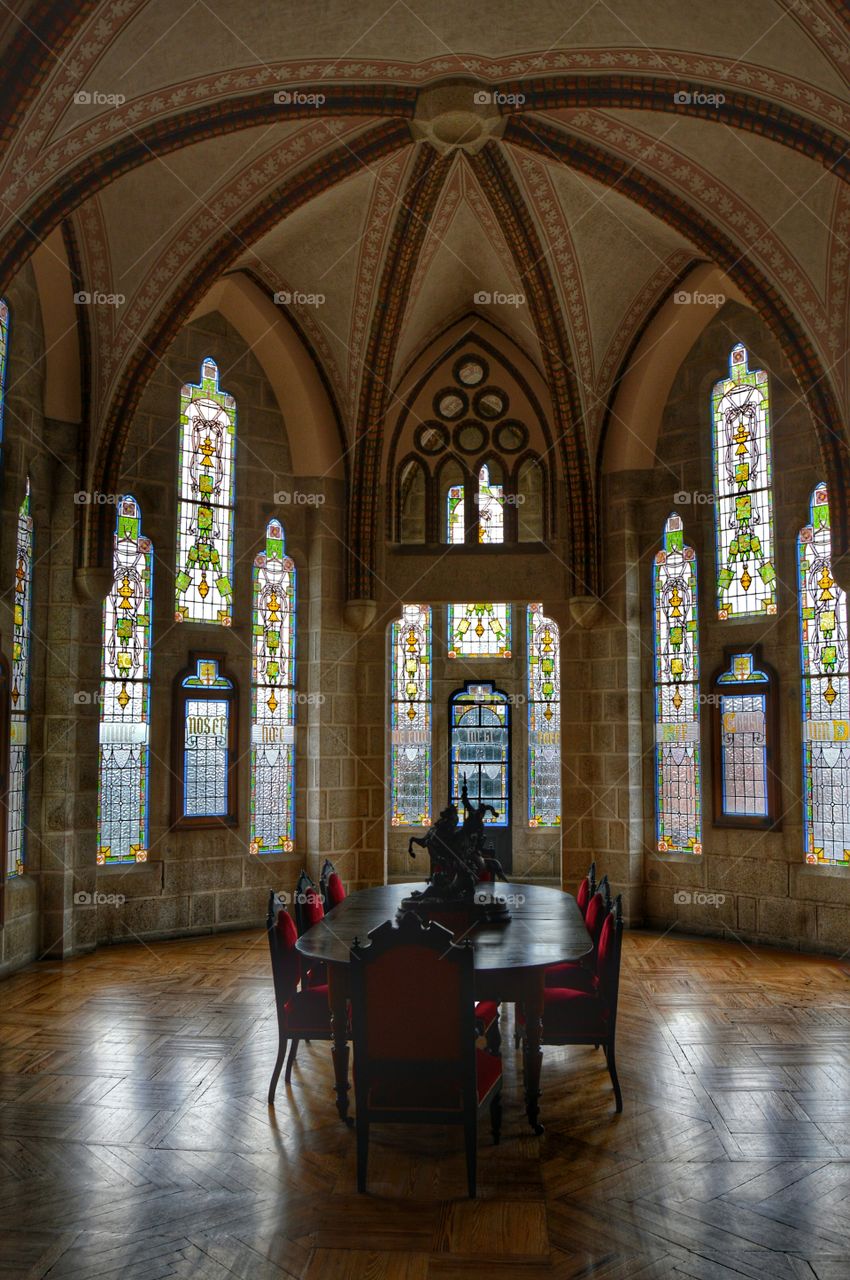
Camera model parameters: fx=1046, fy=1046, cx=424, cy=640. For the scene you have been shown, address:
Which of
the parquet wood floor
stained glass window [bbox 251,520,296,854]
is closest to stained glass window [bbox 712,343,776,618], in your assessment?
the parquet wood floor

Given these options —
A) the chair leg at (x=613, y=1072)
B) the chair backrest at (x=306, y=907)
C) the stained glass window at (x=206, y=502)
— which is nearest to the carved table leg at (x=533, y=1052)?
the chair leg at (x=613, y=1072)

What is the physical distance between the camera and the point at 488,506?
13312 mm

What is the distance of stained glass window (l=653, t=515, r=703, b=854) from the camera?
11781mm

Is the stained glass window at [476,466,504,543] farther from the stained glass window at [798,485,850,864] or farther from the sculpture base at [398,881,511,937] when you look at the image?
the sculpture base at [398,881,511,937]

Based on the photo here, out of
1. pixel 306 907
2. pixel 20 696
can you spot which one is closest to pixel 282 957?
pixel 306 907

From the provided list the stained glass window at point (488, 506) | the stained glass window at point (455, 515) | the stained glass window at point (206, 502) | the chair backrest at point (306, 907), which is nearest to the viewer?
the chair backrest at point (306, 907)

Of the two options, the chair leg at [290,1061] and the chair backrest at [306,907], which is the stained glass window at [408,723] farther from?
the chair leg at [290,1061]

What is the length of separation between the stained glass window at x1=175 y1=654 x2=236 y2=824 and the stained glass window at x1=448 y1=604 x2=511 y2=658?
15.5ft

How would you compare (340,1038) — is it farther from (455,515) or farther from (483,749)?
(455,515)

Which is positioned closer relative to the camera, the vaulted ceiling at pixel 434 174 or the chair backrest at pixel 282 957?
the chair backrest at pixel 282 957

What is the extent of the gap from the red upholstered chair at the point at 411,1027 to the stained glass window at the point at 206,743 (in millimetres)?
6666

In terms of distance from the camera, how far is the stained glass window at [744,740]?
439 inches

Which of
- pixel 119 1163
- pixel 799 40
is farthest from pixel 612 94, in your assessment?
pixel 119 1163

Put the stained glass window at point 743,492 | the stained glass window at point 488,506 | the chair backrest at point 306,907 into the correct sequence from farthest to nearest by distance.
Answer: the stained glass window at point 488,506 → the stained glass window at point 743,492 → the chair backrest at point 306,907
